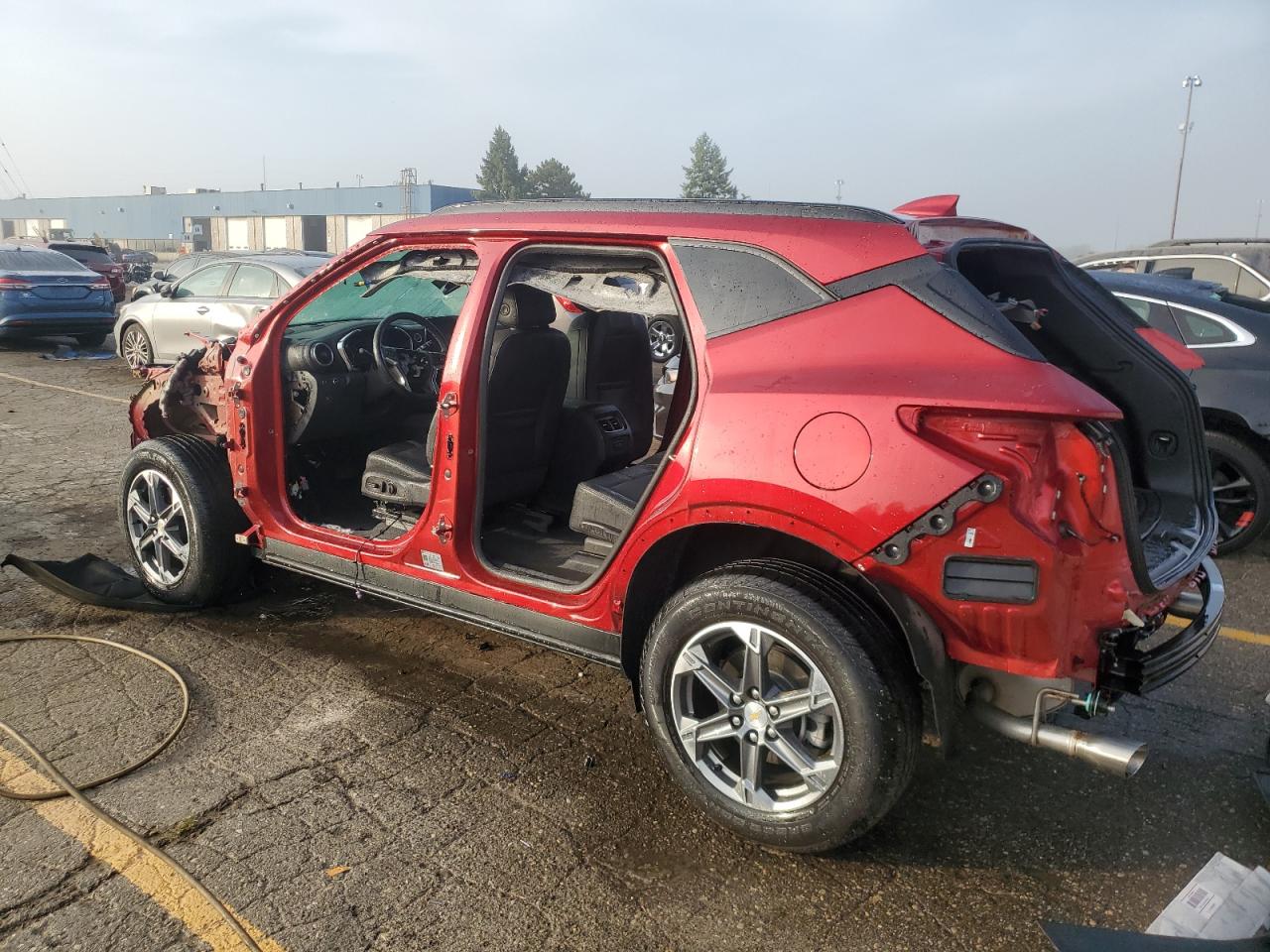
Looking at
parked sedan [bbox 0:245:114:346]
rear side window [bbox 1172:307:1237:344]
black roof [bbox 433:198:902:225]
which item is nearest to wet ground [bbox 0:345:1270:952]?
black roof [bbox 433:198:902:225]

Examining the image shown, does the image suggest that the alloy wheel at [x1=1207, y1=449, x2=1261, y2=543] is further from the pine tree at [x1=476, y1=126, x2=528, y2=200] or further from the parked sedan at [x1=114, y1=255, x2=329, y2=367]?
the pine tree at [x1=476, y1=126, x2=528, y2=200]

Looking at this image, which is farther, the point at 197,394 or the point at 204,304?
the point at 204,304

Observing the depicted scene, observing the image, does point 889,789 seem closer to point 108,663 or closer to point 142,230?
point 108,663

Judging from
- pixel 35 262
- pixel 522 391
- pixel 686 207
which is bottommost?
pixel 522 391

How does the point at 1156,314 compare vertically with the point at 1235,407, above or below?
above

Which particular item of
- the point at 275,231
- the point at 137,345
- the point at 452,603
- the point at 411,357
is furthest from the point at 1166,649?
the point at 275,231

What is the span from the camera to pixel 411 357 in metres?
4.67

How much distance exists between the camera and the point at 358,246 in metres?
3.90

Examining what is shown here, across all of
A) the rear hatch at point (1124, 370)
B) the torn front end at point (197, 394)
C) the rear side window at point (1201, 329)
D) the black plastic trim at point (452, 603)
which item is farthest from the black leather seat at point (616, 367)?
the rear side window at point (1201, 329)

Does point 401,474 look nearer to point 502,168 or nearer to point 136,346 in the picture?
point 136,346

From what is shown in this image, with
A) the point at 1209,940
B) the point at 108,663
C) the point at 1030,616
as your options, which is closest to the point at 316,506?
the point at 108,663

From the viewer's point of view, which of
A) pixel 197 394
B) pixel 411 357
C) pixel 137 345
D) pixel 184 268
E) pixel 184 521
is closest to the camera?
pixel 184 521

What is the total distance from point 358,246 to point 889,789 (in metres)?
2.83

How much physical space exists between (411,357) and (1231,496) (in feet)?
15.4
